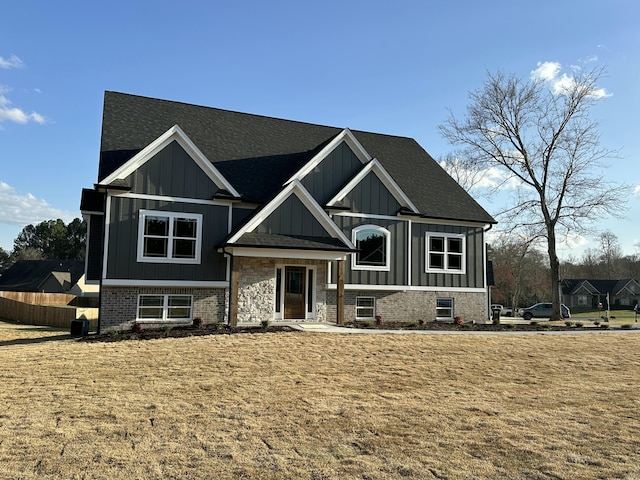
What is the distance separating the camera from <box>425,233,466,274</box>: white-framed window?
72.7ft

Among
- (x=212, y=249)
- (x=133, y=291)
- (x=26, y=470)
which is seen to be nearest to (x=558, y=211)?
(x=212, y=249)

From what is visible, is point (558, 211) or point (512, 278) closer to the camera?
point (558, 211)

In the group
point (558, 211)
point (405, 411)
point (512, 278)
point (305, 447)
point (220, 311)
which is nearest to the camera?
point (305, 447)

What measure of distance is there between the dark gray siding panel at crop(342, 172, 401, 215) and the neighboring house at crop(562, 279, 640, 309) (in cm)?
6975

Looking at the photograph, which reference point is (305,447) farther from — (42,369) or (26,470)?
(42,369)

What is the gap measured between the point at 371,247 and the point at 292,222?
4.01 metres

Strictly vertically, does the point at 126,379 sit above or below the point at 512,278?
below

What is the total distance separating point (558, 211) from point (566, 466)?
2898 cm

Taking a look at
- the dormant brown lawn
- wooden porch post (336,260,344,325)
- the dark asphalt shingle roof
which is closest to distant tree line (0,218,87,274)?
the dark asphalt shingle roof

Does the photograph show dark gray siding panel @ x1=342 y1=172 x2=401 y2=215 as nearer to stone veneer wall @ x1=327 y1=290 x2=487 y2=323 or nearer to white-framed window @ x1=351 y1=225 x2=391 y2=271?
white-framed window @ x1=351 y1=225 x2=391 y2=271

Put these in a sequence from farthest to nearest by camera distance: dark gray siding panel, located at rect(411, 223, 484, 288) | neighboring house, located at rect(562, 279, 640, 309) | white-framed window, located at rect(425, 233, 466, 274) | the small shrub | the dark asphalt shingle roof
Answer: neighboring house, located at rect(562, 279, 640, 309)
white-framed window, located at rect(425, 233, 466, 274)
dark gray siding panel, located at rect(411, 223, 484, 288)
the dark asphalt shingle roof
the small shrub

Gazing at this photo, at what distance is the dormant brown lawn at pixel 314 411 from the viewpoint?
560cm

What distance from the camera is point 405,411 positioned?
7.88m

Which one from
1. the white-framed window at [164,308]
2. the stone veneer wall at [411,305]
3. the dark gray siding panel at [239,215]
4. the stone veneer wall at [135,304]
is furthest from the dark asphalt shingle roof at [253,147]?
the white-framed window at [164,308]
